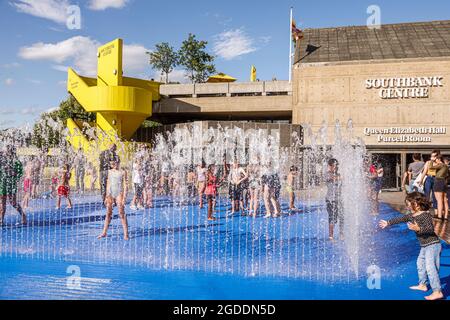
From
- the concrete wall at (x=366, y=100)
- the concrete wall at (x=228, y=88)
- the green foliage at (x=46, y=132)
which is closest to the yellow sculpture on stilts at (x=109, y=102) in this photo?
the concrete wall at (x=228, y=88)

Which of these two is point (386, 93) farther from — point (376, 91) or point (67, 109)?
point (67, 109)

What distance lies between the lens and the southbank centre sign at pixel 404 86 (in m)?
22.7

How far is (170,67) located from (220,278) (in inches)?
1765

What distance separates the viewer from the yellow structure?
2262cm

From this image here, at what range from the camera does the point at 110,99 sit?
22484 mm

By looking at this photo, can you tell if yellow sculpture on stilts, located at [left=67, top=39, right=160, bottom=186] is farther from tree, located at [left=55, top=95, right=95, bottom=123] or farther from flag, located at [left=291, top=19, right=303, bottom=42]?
tree, located at [left=55, top=95, right=95, bottom=123]

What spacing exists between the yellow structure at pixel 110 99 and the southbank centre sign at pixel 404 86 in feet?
49.2

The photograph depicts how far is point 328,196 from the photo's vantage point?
734 cm

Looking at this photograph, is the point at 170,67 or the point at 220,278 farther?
the point at 170,67

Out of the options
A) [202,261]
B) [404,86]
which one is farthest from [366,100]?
[202,261]

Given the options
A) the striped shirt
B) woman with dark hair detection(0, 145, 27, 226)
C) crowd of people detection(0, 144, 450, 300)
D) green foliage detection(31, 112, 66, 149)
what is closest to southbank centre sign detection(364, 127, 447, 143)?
crowd of people detection(0, 144, 450, 300)
